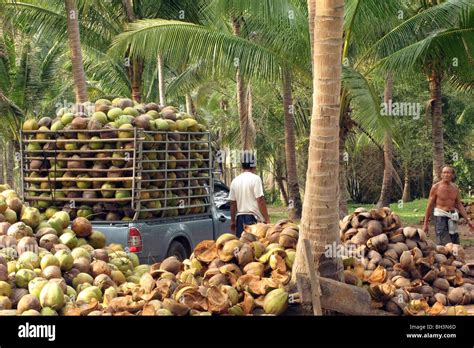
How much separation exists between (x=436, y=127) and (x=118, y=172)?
32.5 ft

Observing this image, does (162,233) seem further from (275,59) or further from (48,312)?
(275,59)

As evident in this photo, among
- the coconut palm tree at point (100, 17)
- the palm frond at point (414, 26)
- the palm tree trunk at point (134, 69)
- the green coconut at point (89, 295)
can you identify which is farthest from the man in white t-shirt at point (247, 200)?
the palm tree trunk at point (134, 69)

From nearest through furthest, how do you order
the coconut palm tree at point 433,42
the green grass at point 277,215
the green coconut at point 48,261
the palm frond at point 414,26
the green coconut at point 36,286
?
1. the green coconut at point 36,286
2. the green coconut at point 48,261
3. the coconut palm tree at point 433,42
4. the palm frond at point 414,26
5. the green grass at point 277,215

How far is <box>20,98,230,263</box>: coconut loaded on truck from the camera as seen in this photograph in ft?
29.3

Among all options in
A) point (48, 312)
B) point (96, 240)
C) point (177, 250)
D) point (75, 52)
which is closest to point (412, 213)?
point (75, 52)

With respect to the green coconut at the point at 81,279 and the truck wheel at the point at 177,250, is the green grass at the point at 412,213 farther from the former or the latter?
the green coconut at the point at 81,279

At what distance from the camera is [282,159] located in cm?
3128

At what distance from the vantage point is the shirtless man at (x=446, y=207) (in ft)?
34.1

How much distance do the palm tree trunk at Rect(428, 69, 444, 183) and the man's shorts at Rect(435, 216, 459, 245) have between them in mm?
6155

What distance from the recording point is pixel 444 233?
1051 centimetres

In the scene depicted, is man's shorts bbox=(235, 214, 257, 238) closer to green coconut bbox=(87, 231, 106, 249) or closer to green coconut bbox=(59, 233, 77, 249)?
green coconut bbox=(87, 231, 106, 249)

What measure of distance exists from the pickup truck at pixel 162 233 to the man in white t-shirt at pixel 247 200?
0.63m
